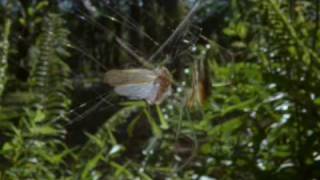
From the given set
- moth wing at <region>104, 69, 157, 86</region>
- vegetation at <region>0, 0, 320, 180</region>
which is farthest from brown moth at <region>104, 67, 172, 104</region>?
vegetation at <region>0, 0, 320, 180</region>

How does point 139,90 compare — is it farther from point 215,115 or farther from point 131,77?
point 215,115

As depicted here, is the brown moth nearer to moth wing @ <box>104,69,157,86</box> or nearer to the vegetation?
moth wing @ <box>104,69,157,86</box>

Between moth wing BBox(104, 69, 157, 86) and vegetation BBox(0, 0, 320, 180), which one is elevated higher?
moth wing BBox(104, 69, 157, 86)

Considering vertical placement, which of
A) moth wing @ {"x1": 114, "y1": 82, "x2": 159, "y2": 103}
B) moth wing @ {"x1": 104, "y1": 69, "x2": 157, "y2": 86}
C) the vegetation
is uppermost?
moth wing @ {"x1": 104, "y1": 69, "x2": 157, "y2": 86}

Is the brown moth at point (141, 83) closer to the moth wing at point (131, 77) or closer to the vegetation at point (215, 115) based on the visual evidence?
the moth wing at point (131, 77)

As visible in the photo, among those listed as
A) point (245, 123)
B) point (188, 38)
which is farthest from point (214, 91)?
point (188, 38)

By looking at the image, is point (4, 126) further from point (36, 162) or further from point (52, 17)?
point (52, 17)

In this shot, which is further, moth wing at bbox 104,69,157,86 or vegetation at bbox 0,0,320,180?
vegetation at bbox 0,0,320,180
